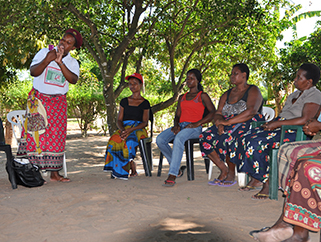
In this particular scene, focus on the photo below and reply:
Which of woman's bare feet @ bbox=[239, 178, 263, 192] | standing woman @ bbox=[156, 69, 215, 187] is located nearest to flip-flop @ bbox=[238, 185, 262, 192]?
woman's bare feet @ bbox=[239, 178, 263, 192]

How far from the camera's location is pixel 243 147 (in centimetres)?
376

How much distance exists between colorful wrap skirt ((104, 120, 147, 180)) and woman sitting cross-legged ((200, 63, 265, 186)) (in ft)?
3.61

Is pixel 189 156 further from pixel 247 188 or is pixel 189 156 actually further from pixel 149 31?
pixel 149 31

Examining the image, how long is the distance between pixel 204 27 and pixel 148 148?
11.3 ft

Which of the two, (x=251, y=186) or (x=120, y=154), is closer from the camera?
(x=251, y=186)

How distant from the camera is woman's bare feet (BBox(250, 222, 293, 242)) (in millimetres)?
2432

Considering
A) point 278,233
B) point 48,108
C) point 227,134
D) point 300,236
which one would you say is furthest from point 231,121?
Result: point 48,108

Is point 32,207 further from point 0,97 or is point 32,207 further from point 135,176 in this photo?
point 0,97

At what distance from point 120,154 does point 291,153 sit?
272 centimetres

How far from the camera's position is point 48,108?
445 centimetres

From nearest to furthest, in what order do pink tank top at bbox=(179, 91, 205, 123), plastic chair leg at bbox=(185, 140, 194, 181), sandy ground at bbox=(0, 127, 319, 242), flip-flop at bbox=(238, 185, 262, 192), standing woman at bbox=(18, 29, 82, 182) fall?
1. sandy ground at bbox=(0, 127, 319, 242)
2. flip-flop at bbox=(238, 185, 262, 192)
3. standing woman at bbox=(18, 29, 82, 182)
4. plastic chair leg at bbox=(185, 140, 194, 181)
5. pink tank top at bbox=(179, 91, 205, 123)

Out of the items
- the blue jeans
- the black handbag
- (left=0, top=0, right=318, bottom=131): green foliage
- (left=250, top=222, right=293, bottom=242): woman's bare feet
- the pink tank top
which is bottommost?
(left=250, top=222, right=293, bottom=242): woman's bare feet

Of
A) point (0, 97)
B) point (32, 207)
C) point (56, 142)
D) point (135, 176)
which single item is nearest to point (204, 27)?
point (135, 176)

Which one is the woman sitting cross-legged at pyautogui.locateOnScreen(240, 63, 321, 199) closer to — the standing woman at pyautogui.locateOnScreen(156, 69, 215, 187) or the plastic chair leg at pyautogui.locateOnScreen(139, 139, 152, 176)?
the standing woman at pyautogui.locateOnScreen(156, 69, 215, 187)
